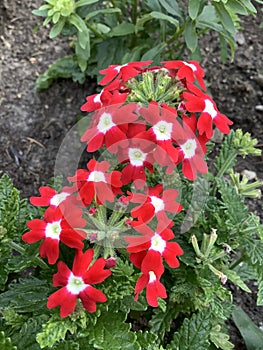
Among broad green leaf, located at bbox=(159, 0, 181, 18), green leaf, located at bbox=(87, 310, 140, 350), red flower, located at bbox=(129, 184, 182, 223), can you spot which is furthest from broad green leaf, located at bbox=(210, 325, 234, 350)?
broad green leaf, located at bbox=(159, 0, 181, 18)

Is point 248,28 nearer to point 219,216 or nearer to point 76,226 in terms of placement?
point 219,216

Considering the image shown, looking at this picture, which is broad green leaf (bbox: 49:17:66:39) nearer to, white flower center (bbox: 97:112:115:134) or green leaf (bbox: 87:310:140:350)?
white flower center (bbox: 97:112:115:134)

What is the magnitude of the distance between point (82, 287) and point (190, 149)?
42cm

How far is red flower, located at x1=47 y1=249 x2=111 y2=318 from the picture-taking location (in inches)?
52.4

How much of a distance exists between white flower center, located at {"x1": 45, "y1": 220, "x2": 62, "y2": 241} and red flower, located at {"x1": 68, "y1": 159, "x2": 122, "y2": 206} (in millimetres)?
81

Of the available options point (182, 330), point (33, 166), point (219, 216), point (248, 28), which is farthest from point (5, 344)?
point (248, 28)

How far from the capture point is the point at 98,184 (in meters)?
1.37

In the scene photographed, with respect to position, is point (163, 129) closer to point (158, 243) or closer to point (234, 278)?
point (158, 243)

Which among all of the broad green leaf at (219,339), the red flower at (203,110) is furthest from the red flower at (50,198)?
the broad green leaf at (219,339)

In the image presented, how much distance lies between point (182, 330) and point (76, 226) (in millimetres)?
498

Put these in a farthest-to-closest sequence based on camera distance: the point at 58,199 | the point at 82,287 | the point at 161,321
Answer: the point at 161,321 → the point at 58,199 → the point at 82,287

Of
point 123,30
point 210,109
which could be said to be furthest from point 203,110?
point 123,30

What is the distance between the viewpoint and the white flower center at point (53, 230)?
53.8 inches

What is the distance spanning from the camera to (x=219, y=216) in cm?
175
